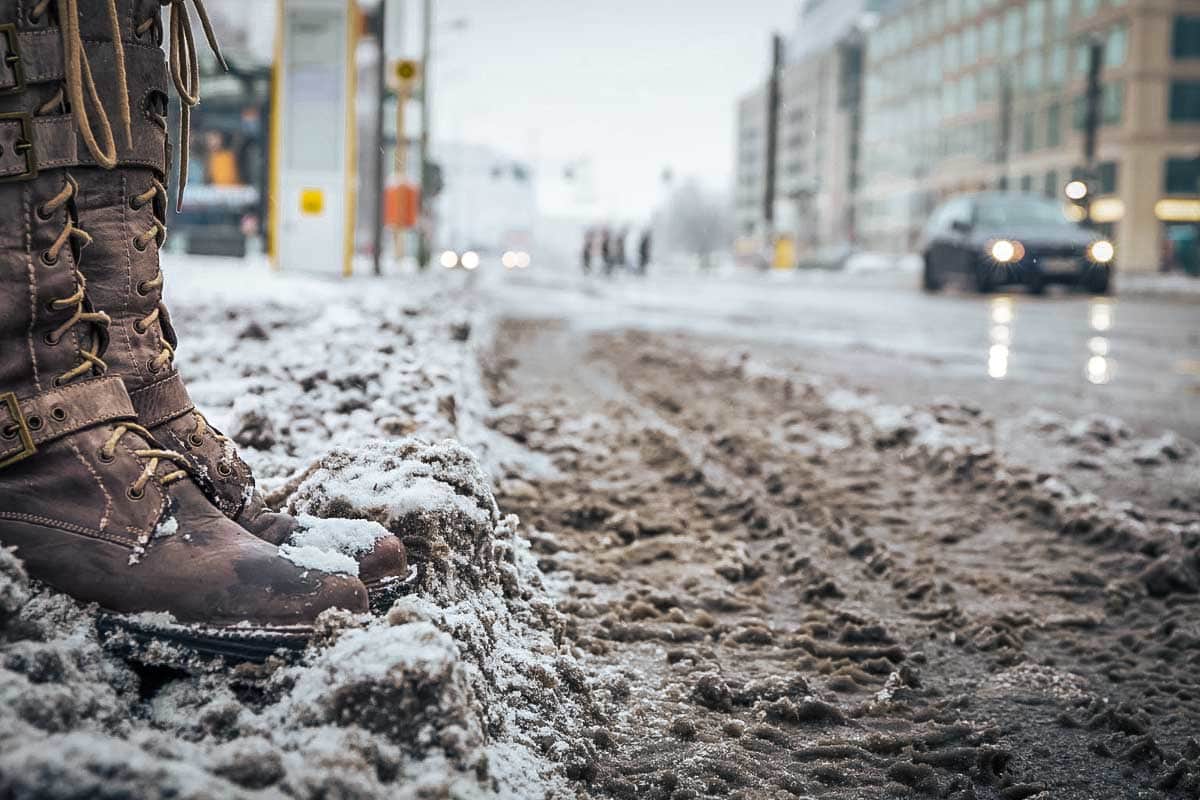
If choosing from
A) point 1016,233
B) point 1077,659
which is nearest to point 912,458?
point 1077,659

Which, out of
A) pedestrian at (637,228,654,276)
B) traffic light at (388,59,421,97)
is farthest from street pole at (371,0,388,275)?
pedestrian at (637,228,654,276)

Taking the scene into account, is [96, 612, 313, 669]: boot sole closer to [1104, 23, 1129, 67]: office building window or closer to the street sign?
the street sign

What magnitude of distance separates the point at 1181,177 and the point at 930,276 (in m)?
38.4

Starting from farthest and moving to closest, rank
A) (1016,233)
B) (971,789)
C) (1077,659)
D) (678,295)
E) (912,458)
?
1. (678,295)
2. (1016,233)
3. (912,458)
4. (1077,659)
5. (971,789)

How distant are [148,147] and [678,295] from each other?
56.8ft

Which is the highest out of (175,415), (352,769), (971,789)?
(175,415)

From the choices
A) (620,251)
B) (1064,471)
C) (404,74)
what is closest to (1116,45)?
(620,251)

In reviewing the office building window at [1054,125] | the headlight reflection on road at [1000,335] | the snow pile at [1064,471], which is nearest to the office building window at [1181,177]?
the office building window at [1054,125]

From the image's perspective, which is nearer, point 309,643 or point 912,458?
point 309,643

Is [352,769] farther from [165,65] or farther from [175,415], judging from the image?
[165,65]

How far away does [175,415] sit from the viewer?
2.08m

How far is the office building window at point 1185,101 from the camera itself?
5212cm

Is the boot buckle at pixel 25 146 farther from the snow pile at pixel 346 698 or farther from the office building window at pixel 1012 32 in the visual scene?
the office building window at pixel 1012 32

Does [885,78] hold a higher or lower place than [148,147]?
higher
